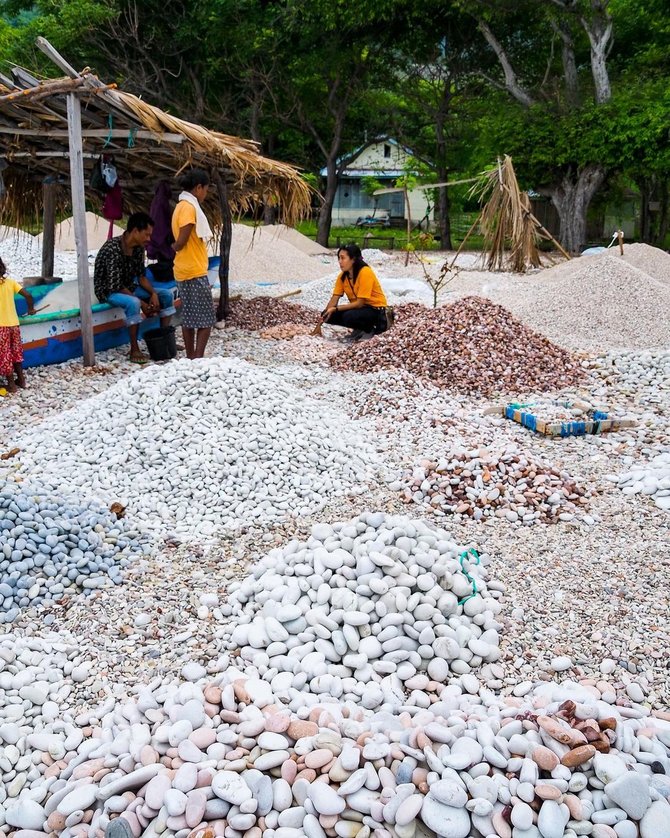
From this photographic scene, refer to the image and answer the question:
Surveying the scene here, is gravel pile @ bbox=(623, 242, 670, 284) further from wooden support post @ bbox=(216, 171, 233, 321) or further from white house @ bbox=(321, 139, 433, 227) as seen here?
white house @ bbox=(321, 139, 433, 227)

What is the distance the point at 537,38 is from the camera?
1903 centimetres

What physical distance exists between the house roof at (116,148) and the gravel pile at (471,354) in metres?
2.09

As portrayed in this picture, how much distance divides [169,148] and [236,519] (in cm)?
432

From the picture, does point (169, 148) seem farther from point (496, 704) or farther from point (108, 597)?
point (496, 704)

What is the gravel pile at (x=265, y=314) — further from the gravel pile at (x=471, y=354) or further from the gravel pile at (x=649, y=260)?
the gravel pile at (x=649, y=260)

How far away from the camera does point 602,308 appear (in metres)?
8.84

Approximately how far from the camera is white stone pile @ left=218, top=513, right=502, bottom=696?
2479 millimetres

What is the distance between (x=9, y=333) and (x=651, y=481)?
4.36 metres

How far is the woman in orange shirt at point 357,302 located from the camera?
749 cm

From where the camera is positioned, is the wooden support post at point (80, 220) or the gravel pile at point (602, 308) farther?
the gravel pile at point (602, 308)

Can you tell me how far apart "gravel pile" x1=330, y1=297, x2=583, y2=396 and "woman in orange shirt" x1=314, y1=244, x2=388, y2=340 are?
892mm

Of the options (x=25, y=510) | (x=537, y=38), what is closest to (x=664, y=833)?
(x=25, y=510)

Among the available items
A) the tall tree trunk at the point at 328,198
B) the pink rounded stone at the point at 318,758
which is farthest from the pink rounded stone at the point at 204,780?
the tall tree trunk at the point at 328,198

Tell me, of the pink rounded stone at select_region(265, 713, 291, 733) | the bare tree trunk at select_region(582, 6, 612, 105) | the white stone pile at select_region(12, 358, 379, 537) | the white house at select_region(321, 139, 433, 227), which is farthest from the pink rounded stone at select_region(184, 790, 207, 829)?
the white house at select_region(321, 139, 433, 227)
